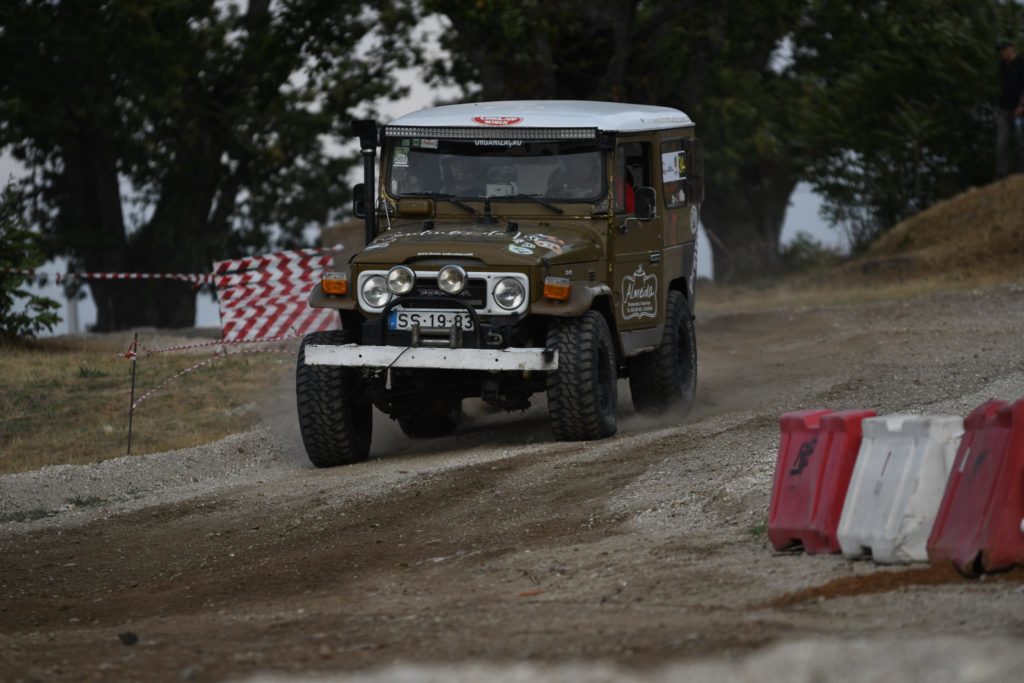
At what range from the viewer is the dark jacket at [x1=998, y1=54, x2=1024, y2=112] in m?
24.4

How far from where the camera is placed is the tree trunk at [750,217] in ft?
127

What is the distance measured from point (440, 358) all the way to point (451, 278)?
54 cm

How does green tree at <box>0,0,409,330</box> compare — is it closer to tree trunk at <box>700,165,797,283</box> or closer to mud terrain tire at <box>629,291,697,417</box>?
tree trunk at <box>700,165,797,283</box>

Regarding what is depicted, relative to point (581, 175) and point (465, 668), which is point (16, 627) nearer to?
point (465, 668)

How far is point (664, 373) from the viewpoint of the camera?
535 inches

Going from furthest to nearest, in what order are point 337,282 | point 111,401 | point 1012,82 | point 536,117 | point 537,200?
1. point 1012,82
2. point 111,401
3. point 536,117
4. point 537,200
5. point 337,282

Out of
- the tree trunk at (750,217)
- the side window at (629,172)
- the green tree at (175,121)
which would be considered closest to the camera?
the side window at (629,172)

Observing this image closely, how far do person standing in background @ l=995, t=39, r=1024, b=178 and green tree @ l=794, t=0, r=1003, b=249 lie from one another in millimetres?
946

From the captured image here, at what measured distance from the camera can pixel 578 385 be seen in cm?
1152

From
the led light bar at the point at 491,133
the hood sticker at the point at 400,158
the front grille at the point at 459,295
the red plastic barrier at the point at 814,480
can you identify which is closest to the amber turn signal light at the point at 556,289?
the front grille at the point at 459,295

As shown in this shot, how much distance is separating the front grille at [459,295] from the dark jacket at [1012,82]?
15.0m

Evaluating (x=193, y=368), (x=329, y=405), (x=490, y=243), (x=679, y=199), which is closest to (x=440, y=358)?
(x=490, y=243)

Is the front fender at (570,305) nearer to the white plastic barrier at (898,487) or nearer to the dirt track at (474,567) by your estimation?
the dirt track at (474,567)

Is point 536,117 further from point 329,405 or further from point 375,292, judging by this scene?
point 329,405
